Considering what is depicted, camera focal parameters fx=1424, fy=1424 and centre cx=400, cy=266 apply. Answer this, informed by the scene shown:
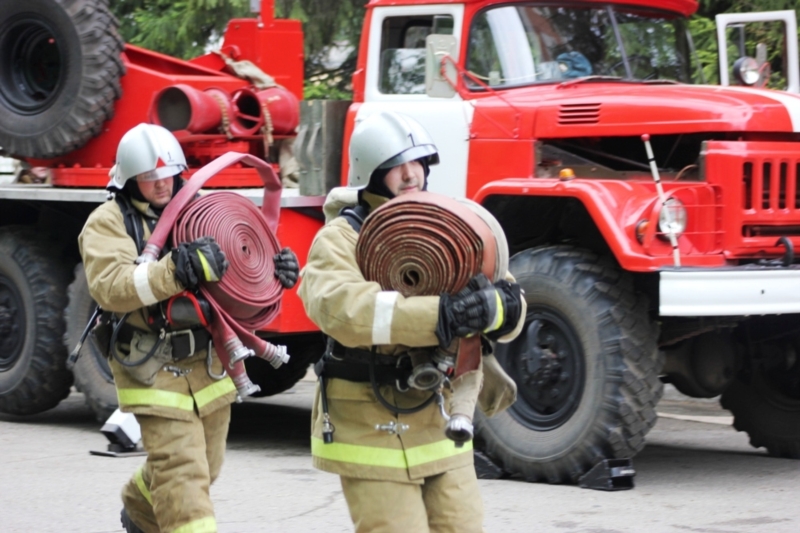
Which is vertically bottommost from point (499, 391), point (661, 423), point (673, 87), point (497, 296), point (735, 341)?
point (661, 423)

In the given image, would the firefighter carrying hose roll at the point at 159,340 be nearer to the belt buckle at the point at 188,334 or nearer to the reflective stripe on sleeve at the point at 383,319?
the belt buckle at the point at 188,334

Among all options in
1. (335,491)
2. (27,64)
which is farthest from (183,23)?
(335,491)

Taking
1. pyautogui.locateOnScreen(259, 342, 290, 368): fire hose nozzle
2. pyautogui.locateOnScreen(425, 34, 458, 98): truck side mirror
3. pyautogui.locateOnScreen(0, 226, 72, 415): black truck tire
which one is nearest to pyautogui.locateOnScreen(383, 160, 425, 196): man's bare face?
pyautogui.locateOnScreen(259, 342, 290, 368): fire hose nozzle

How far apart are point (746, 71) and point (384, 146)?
4442 mm

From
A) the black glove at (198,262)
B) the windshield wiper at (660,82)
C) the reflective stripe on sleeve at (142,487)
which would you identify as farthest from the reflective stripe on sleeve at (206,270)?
the windshield wiper at (660,82)

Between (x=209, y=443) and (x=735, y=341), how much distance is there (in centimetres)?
327

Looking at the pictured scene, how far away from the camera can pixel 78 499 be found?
6.92 metres

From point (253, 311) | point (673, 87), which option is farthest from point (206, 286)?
point (673, 87)

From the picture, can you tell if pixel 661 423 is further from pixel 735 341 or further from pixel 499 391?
pixel 499 391

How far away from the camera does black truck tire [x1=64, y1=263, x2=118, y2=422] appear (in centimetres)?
888

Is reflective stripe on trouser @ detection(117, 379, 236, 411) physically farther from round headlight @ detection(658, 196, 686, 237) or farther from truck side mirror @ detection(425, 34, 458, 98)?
truck side mirror @ detection(425, 34, 458, 98)

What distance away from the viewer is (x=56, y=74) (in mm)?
9406

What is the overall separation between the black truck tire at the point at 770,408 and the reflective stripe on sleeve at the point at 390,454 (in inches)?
158

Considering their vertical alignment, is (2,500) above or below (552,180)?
below
